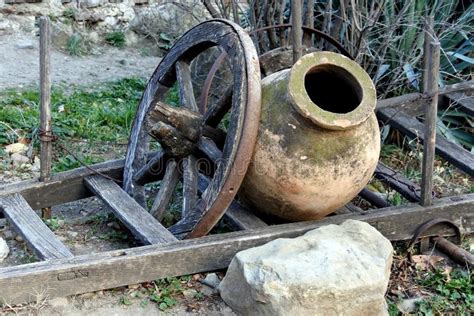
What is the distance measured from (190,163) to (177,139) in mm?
146

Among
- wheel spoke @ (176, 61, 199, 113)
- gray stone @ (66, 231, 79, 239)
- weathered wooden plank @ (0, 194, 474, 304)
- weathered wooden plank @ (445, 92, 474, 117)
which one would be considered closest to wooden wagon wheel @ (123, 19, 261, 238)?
wheel spoke @ (176, 61, 199, 113)

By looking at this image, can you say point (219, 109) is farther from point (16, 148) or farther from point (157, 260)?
point (16, 148)

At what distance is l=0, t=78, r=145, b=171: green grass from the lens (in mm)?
5422

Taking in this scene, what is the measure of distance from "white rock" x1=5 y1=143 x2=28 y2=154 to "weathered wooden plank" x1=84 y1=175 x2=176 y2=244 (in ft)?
3.05

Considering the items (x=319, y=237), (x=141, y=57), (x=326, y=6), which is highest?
(x=326, y=6)

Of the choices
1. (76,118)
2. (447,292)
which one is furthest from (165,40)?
(447,292)

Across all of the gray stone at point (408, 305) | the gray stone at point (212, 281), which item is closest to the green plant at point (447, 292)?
the gray stone at point (408, 305)

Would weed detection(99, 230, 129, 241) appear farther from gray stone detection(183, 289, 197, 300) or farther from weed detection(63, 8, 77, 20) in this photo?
weed detection(63, 8, 77, 20)

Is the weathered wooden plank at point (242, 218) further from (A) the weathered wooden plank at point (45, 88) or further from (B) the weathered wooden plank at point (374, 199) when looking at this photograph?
(A) the weathered wooden plank at point (45, 88)

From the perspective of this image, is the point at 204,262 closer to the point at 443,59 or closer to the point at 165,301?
the point at 165,301

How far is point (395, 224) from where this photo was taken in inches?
166

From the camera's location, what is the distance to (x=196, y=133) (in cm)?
422

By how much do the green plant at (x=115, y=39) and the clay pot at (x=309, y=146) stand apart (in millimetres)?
3659

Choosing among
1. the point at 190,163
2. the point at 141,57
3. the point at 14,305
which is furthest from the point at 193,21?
the point at 14,305
